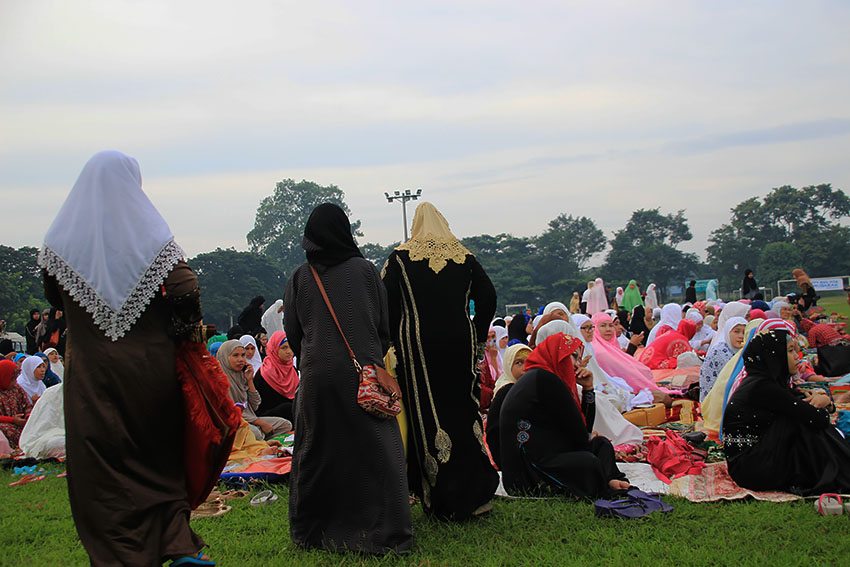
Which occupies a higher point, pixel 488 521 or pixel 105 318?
pixel 105 318

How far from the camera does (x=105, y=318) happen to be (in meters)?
2.59

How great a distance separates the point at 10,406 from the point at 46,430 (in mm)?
817

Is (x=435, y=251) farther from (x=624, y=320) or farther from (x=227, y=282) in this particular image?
(x=227, y=282)

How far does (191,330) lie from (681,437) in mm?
4214

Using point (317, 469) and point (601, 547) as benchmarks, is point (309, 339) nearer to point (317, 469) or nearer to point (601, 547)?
point (317, 469)

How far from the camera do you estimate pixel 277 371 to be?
279 inches

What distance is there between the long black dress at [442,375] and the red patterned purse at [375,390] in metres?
0.59

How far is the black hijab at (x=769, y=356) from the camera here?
4301 millimetres

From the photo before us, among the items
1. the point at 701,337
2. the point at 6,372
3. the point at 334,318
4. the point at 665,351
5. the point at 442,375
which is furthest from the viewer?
the point at 701,337

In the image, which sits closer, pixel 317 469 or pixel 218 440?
pixel 218 440

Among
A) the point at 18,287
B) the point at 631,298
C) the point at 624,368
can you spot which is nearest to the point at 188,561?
the point at 624,368

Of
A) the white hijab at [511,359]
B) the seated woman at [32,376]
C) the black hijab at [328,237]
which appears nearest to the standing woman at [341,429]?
the black hijab at [328,237]

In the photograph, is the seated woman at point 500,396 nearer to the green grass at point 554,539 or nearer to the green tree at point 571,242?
the green grass at point 554,539

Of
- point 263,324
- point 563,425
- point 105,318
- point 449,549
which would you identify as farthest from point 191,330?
point 263,324
